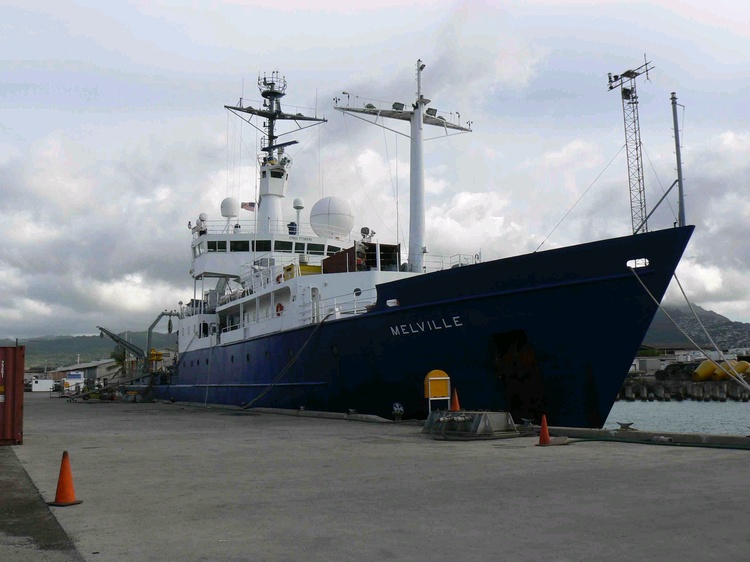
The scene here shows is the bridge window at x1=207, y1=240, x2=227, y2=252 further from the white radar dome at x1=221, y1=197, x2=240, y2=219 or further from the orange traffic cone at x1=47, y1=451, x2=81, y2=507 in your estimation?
the orange traffic cone at x1=47, y1=451, x2=81, y2=507

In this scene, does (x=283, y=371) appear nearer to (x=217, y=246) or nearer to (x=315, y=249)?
(x=315, y=249)

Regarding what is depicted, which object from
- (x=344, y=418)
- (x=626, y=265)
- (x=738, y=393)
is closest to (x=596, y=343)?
(x=626, y=265)

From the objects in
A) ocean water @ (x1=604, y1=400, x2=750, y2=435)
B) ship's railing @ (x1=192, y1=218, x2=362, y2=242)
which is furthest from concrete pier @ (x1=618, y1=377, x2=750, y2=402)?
ship's railing @ (x1=192, y1=218, x2=362, y2=242)

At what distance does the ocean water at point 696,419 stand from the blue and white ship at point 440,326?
12622 mm

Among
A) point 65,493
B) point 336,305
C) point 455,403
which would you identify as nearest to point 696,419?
point 336,305

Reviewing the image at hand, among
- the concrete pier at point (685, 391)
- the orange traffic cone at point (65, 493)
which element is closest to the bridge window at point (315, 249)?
the orange traffic cone at point (65, 493)

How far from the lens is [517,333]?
13.3 meters

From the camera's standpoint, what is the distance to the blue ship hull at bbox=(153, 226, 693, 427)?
12.2m

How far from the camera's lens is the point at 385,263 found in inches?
773

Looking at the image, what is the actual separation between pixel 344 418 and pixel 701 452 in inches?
357

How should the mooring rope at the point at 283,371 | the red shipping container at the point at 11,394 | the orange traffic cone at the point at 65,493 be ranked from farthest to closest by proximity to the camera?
the mooring rope at the point at 283,371
the red shipping container at the point at 11,394
the orange traffic cone at the point at 65,493

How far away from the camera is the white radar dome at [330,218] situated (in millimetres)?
25891

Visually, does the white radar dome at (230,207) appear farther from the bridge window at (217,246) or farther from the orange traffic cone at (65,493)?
the orange traffic cone at (65,493)

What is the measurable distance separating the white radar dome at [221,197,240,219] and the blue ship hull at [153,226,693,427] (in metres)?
14.6
